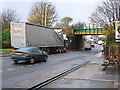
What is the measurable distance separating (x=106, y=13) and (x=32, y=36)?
11850 millimetres

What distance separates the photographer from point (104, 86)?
27.7ft

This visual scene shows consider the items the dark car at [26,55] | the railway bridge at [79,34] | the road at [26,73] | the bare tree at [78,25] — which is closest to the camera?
the road at [26,73]

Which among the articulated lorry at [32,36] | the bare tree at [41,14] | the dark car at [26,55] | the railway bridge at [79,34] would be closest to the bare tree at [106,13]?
the articulated lorry at [32,36]

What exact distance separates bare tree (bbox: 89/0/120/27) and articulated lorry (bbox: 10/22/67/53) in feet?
26.2

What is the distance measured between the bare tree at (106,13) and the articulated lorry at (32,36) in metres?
7.98

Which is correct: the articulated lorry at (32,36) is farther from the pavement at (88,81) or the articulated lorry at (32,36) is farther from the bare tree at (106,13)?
the pavement at (88,81)

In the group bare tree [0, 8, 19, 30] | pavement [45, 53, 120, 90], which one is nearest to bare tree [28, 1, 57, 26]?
bare tree [0, 8, 19, 30]

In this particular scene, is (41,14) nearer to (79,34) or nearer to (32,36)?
(79,34)

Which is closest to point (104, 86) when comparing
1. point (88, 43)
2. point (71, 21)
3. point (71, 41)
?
point (71, 41)

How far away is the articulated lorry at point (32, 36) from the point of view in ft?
89.6

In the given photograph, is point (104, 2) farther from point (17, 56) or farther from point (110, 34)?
point (17, 56)

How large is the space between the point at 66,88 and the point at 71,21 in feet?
303

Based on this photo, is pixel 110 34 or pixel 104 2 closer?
pixel 110 34

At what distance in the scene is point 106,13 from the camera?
3209 cm
